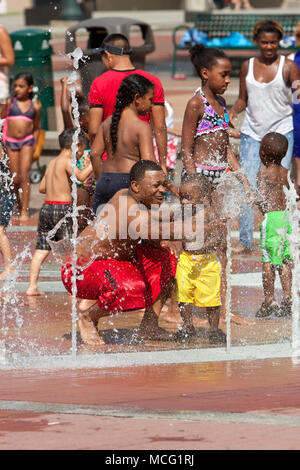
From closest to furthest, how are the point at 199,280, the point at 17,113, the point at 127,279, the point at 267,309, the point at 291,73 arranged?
the point at 127,279 → the point at 199,280 → the point at 267,309 → the point at 291,73 → the point at 17,113

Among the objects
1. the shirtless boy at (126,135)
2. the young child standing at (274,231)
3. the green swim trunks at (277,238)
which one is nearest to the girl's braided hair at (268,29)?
the young child standing at (274,231)

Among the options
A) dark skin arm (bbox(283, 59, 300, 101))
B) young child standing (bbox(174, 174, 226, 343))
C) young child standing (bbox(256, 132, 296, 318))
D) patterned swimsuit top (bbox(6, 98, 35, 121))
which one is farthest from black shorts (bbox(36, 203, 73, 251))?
patterned swimsuit top (bbox(6, 98, 35, 121))

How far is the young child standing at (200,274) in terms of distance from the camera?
23.0 feet

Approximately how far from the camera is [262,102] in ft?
32.9

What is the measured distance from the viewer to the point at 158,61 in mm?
23312

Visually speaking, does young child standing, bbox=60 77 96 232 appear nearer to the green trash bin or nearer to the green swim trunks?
the green swim trunks

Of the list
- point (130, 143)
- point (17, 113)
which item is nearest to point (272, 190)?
point (130, 143)

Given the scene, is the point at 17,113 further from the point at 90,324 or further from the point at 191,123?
the point at 90,324

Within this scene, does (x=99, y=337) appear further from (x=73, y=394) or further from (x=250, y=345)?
(x=73, y=394)

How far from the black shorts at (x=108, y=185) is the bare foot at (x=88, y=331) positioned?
930 millimetres

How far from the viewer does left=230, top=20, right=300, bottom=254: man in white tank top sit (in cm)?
989

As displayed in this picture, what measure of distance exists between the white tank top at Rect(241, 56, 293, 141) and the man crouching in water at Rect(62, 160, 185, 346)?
3.16 m

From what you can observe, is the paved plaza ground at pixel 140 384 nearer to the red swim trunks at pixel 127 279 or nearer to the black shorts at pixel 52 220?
the red swim trunks at pixel 127 279

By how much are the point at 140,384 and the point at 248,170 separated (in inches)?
176
